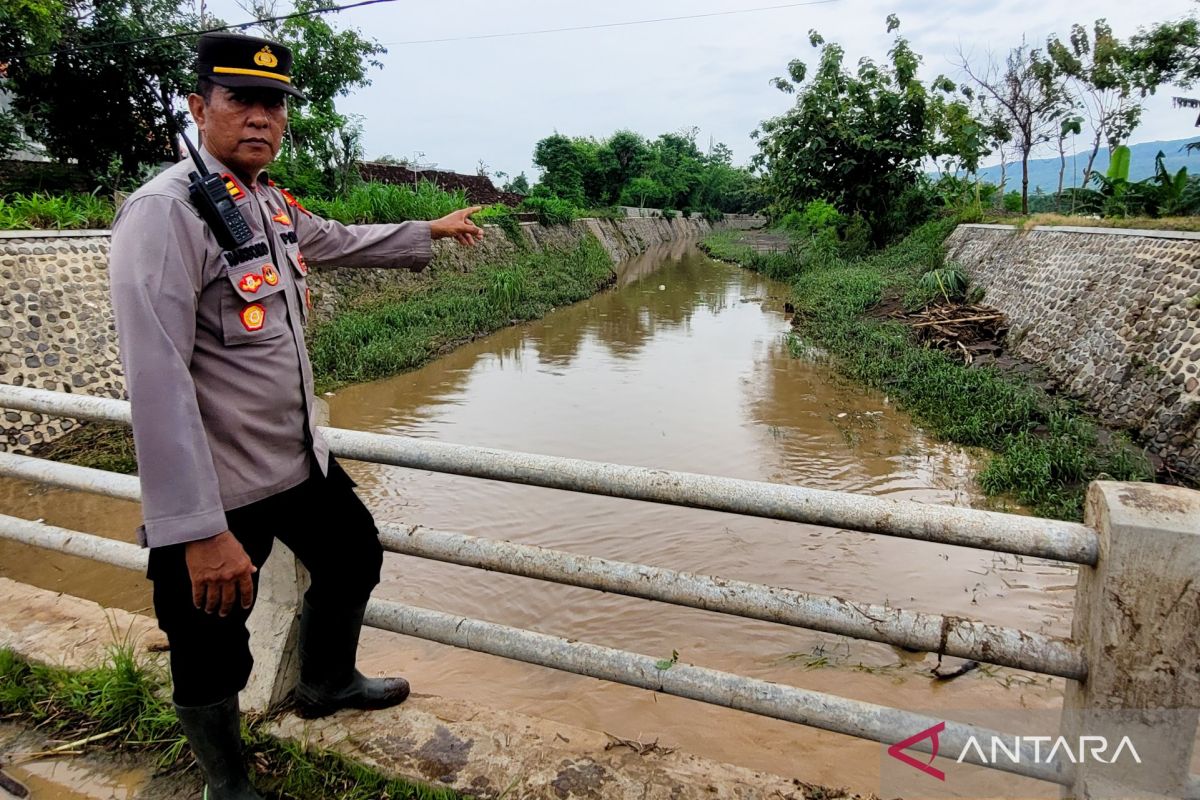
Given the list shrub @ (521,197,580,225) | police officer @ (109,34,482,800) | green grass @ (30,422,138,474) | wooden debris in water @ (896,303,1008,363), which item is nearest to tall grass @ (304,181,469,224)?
green grass @ (30,422,138,474)

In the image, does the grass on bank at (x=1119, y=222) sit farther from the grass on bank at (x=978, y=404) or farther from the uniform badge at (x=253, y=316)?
the uniform badge at (x=253, y=316)

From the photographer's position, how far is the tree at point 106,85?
37.4 feet

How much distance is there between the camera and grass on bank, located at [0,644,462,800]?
169cm

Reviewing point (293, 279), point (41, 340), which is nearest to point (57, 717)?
point (293, 279)

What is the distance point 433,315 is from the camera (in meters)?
11.1

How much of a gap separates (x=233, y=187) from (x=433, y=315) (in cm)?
980

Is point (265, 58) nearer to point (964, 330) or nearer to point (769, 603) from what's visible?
point (769, 603)

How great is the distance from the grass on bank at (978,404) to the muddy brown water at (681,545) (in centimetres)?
28

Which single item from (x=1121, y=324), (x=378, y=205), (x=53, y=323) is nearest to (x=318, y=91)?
(x=378, y=205)

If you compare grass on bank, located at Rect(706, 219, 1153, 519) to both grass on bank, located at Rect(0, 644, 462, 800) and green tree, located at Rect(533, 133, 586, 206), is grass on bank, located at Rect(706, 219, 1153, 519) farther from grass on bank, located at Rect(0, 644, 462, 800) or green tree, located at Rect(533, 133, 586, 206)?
green tree, located at Rect(533, 133, 586, 206)

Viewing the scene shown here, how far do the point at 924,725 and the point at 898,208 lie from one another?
1831 cm

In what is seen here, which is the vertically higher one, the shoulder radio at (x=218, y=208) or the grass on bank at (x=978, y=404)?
the shoulder radio at (x=218, y=208)

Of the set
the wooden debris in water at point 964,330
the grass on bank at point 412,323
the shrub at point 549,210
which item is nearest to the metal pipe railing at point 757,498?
the grass on bank at point 412,323

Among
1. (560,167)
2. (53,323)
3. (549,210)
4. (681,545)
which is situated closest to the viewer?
(681,545)
